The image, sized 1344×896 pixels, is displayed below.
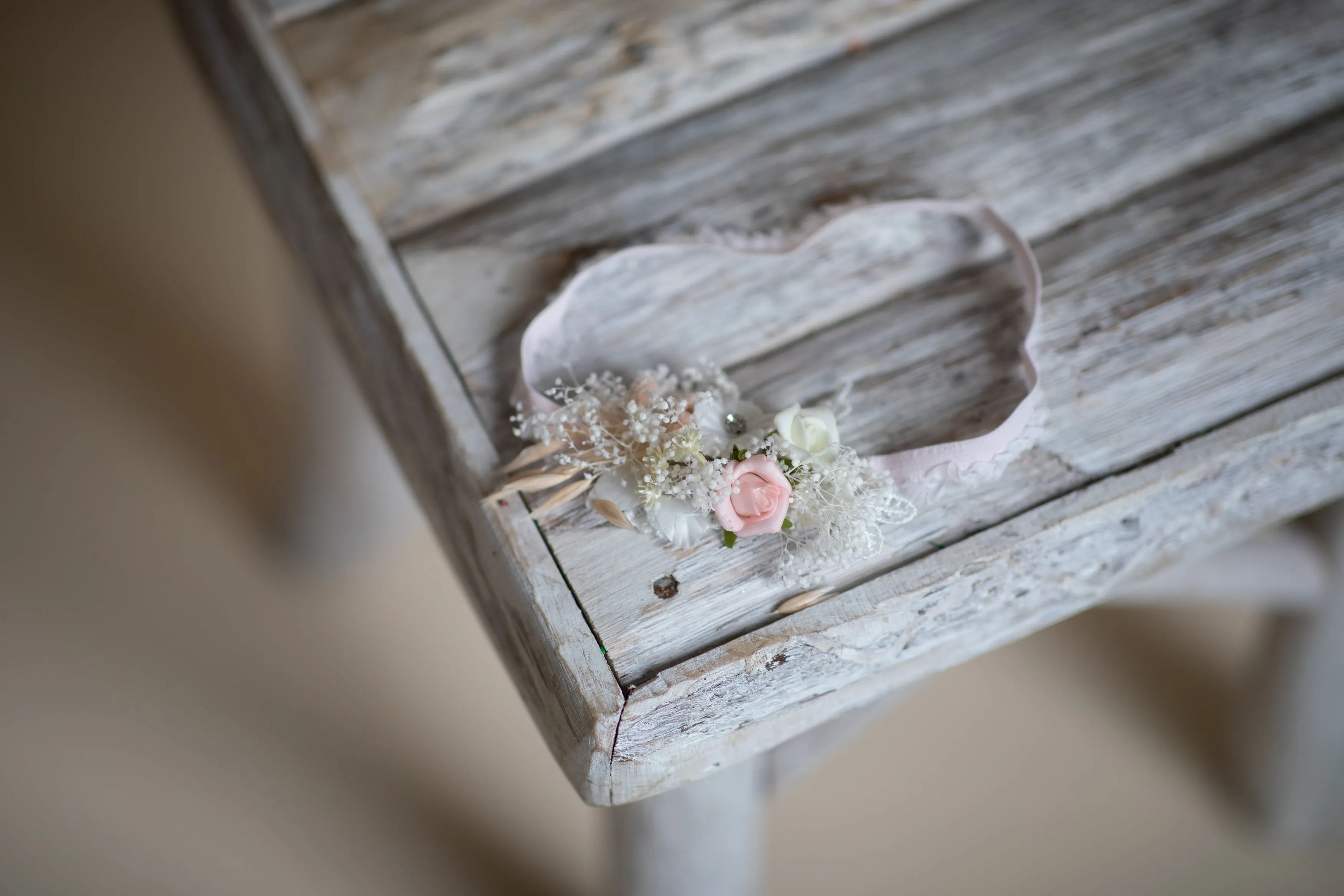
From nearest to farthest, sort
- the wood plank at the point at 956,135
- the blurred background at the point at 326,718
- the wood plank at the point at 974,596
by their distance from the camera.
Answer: the wood plank at the point at 974,596, the wood plank at the point at 956,135, the blurred background at the point at 326,718

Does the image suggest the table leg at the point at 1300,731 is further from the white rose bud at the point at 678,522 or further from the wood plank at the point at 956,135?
the white rose bud at the point at 678,522

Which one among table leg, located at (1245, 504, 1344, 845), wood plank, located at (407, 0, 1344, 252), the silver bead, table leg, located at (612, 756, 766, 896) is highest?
wood plank, located at (407, 0, 1344, 252)

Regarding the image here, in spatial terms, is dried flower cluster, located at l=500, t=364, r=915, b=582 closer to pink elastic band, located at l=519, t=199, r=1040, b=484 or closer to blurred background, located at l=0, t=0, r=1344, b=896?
pink elastic band, located at l=519, t=199, r=1040, b=484

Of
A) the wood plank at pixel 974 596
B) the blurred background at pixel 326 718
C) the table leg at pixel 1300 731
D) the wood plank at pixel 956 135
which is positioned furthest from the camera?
the blurred background at pixel 326 718

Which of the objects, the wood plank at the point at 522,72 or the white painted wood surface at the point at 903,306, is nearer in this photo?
the white painted wood surface at the point at 903,306

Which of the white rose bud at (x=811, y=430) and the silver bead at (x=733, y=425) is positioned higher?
the silver bead at (x=733, y=425)

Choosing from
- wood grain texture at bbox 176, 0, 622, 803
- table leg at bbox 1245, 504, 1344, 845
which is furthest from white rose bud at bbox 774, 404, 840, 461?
table leg at bbox 1245, 504, 1344, 845

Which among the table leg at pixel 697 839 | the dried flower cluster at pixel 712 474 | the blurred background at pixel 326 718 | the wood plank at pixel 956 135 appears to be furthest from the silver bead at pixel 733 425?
the blurred background at pixel 326 718
